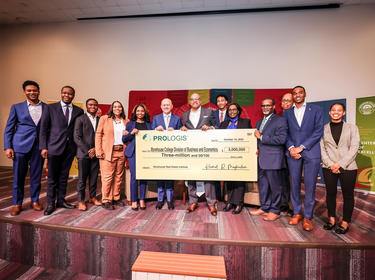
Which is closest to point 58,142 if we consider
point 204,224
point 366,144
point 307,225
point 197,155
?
point 197,155

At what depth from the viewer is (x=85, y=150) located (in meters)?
2.36

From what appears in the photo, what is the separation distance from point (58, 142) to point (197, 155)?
191 cm

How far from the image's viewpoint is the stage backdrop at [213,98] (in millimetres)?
4391

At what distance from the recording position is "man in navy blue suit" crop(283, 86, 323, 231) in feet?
6.20

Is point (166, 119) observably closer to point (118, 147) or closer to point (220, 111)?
point (118, 147)

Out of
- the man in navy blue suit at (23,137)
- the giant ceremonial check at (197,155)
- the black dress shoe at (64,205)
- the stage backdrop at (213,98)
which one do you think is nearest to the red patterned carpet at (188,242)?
the black dress shoe at (64,205)

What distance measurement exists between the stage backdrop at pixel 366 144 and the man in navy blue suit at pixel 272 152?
→ 2.98 m

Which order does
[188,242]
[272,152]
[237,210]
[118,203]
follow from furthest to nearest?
[118,203], [237,210], [272,152], [188,242]

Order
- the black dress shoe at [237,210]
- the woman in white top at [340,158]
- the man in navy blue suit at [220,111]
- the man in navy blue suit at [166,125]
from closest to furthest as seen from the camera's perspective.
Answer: the woman in white top at [340,158] < the black dress shoe at [237,210] < the man in navy blue suit at [166,125] < the man in navy blue suit at [220,111]

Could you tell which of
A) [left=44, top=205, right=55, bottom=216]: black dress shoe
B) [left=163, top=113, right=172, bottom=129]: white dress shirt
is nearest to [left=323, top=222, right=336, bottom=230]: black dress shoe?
[left=163, top=113, right=172, bottom=129]: white dress shirt

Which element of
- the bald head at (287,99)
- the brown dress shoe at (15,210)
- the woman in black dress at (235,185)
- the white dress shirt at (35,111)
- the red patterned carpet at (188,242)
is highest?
the bald head at (287,99)

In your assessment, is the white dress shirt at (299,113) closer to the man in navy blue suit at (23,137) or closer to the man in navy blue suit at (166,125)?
the man in navy blue suit at (166,125)

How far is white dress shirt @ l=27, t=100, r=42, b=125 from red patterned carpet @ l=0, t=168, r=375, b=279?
1262 mm

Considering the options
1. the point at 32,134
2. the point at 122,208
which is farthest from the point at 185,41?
the point at 122,208
